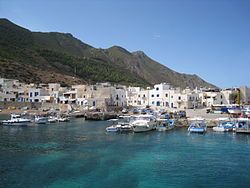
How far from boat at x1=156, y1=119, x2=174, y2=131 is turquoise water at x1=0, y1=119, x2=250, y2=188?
1023 cm

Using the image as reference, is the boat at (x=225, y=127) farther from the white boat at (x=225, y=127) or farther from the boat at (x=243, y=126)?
the boat at (x=243, y=126)

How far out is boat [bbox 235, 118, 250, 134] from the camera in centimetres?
4456

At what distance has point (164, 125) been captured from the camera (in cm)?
5269

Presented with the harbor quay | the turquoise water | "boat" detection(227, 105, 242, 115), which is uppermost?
the harbor quay

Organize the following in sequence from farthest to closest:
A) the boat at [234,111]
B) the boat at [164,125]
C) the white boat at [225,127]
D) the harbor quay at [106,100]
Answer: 1. the harbor quay at [106,100]
2. the boat at [234,111]
3. the boat at [164,125]
4. the white boat at [225,127]

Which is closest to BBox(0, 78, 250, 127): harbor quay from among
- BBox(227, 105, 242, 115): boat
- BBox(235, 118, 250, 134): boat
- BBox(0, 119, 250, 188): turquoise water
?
BBox(227, 105, 242, 115): boat

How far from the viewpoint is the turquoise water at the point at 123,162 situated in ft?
65.3

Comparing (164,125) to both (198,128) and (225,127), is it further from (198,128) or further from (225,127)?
(225,127)

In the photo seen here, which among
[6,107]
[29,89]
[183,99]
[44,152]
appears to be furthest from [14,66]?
[44,152]

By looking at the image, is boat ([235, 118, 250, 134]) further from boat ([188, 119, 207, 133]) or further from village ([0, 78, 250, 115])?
village ([0, 78, 250, 115])

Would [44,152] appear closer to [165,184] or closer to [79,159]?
[79,159]

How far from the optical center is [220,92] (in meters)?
82.6

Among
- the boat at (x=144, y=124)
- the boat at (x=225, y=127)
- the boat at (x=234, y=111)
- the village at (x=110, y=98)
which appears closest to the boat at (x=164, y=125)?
the boat at (x=144, y=124)

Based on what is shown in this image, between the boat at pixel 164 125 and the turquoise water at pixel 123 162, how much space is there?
10227mm
